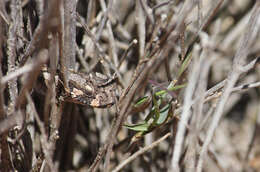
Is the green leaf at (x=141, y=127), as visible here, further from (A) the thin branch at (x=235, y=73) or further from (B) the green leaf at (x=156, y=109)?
(A) the thin branch at (x=235, y=73)

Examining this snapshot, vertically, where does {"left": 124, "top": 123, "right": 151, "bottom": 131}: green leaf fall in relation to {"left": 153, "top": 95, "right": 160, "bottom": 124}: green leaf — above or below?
below

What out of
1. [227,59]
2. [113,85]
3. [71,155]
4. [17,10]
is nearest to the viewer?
[17,10]

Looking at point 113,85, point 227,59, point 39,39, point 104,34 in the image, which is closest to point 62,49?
point 39,39

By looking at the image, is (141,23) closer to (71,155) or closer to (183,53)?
(183,53)

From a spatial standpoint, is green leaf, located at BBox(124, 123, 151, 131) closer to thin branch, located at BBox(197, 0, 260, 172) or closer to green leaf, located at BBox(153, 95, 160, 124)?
green leaf, located at BBox(153, 95, 160, 124)

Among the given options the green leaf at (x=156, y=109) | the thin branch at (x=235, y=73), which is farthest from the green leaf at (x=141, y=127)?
the thin branch at (x=235, y=73)

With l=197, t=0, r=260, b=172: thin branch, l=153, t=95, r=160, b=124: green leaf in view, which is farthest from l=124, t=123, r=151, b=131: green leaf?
l=197, t=0, r=260, b=172: thin branch

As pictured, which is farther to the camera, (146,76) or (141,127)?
(141,127)

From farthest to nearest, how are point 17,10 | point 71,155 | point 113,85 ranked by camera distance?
1. point 71,155
2. point 113,85
3. point 17,10

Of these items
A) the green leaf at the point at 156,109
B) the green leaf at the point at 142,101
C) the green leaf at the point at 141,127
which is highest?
the green leaf at the point at 142,101

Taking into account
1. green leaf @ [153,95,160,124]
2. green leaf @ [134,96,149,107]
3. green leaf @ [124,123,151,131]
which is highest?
green leaf @ [134,96,149,107]

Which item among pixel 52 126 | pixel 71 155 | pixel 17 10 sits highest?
pixel 17 10
